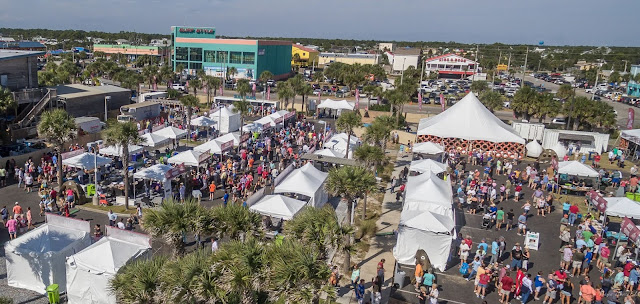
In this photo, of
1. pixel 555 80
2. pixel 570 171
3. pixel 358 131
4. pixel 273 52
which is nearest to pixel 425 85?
pixel 273 52

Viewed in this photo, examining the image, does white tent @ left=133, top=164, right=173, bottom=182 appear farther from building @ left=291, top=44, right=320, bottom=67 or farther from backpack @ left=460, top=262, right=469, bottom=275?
building @ left=291, top=44, right=320, bottom=67

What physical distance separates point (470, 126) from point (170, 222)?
25.3 metres

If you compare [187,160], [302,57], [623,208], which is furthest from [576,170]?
[302,57]

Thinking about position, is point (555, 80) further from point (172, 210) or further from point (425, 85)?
point (172, 210)

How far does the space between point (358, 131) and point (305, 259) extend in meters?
29.1

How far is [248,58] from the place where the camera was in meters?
76.1

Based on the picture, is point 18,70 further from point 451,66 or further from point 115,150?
point 451,66

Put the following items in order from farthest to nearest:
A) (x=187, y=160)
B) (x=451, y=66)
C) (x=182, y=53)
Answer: (x=451, y=66) → (x=182, y=53) → (x=187, y=160)

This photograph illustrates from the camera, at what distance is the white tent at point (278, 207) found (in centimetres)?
1700

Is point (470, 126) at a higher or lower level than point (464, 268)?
higher

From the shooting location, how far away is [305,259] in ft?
30.7

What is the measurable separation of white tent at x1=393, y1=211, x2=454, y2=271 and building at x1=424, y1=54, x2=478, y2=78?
88040 millimetres

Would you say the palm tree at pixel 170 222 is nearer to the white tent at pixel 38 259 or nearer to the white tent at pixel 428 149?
the white tent at pixel 38 259

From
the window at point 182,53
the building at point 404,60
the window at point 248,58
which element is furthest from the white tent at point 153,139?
the building at point 404,60
